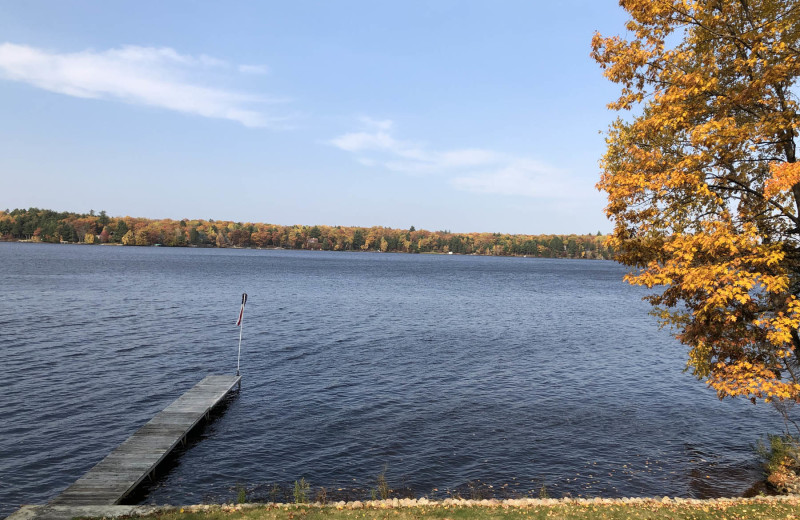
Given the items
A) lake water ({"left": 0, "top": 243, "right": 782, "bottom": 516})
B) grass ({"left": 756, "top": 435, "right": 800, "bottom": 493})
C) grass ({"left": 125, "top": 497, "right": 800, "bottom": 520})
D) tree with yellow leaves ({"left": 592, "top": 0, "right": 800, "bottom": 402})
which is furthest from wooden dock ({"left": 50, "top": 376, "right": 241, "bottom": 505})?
grass ({"left": 756, "top": 435, "right": 800, "bottom": 493})

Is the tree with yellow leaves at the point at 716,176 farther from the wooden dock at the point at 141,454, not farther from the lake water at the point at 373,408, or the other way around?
the wooden dock at the point at 141,454

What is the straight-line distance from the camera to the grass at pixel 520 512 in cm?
1295

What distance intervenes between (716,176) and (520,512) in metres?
10.7

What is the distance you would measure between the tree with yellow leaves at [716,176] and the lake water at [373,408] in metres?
8.27

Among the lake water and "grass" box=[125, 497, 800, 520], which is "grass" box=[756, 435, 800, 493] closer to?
the lake water

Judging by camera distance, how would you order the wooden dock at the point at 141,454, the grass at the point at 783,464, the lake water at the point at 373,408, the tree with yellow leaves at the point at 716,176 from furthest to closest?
the lake water at the point at 373,408 < the grass at the point at 783,464 < the wooden dock at the point at 141,454 < the tree with yellow leaves at the point at 716,176

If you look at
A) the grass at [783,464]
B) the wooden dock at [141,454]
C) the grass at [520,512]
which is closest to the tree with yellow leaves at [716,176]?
the grass at [520,512]

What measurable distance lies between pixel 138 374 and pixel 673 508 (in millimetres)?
30198

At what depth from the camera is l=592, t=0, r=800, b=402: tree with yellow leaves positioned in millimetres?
→ 12219

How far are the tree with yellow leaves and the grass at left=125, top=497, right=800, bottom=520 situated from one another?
3.04 m

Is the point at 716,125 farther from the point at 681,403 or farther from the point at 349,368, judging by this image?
the point at 349,368

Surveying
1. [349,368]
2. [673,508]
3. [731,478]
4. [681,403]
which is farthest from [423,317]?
[673,508]

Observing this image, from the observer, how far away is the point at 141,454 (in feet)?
63.3

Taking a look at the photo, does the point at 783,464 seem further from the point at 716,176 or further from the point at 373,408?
the point at 373,408
